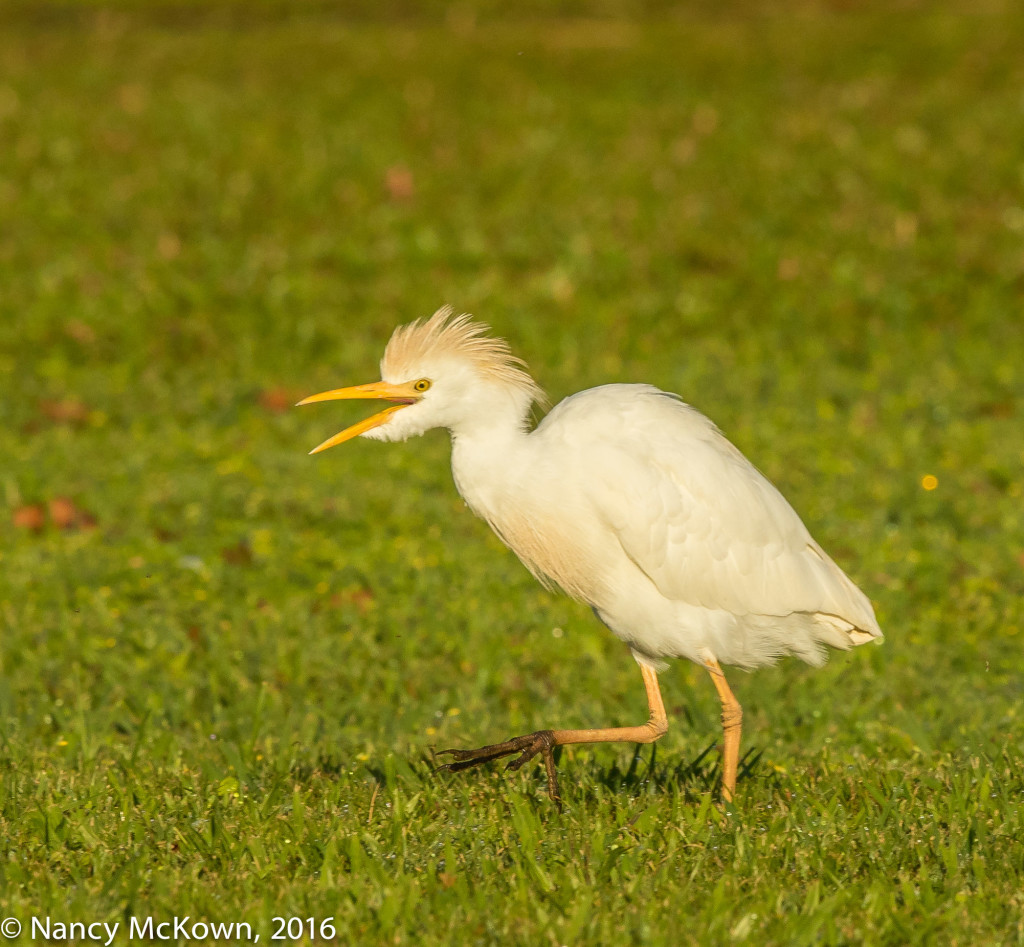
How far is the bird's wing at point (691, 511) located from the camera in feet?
14.7

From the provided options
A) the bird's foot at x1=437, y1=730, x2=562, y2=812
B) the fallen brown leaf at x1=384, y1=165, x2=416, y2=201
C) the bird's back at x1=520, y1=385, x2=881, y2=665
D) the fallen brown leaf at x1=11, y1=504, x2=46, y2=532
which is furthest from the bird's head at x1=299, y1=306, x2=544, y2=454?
the fallen brown leaf at x1=384, y1=165, x2=416, y2=201

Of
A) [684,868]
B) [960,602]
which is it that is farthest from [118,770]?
[960,602]

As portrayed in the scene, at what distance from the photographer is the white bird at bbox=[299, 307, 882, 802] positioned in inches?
174

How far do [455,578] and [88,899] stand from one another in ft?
12.1

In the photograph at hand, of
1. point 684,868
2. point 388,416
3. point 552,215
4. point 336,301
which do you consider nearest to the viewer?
point 684,868

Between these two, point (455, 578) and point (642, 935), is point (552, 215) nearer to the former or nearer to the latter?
point (455, 578)

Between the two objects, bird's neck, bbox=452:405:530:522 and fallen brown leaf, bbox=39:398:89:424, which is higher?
bird's neck, bbox=452:405:530:522

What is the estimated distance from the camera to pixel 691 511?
4.60 meters

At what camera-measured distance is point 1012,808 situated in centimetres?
405

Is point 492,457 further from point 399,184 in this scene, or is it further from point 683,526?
Result: point 399,184

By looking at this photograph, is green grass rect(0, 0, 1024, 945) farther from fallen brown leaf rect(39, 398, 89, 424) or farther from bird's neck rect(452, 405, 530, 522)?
bird's neck rect(452, 405, 530, 522)

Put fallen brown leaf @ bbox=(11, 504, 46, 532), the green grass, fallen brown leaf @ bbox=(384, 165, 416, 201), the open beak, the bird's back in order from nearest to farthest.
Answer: the green grass < the open beak < the bird's back < fallen brown leaf @ bbox=(11, 504, 46, 532) < fallen brown leaf @ bbox=(384, 165, 416, 201)

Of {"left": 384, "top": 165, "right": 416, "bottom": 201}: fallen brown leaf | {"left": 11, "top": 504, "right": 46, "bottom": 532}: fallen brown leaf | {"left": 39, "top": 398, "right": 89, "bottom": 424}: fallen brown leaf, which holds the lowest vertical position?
{"left": 11, "top": 504, "right": 46, "bottom": 532}: fallen brown leaf

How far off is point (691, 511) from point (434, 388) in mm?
959
